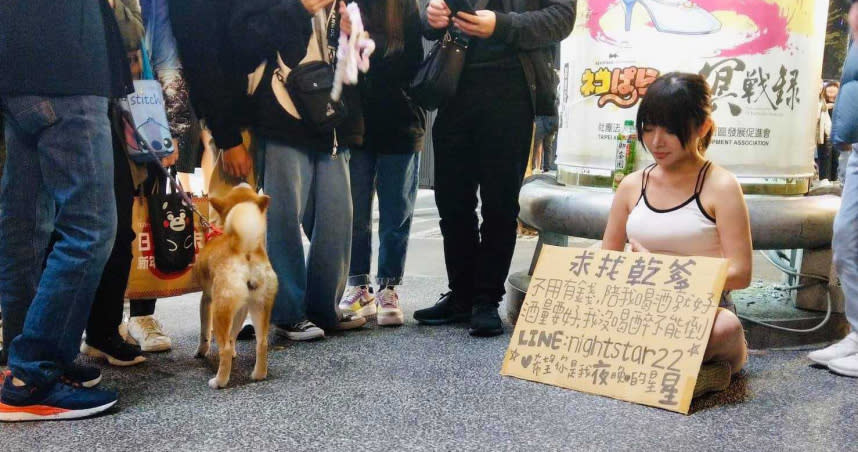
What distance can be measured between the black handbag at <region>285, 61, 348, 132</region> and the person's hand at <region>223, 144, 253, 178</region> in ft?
0.77

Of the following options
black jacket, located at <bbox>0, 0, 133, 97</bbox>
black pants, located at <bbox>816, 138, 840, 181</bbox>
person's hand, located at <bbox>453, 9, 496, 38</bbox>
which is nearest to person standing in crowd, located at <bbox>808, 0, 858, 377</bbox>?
person's hand, located at <bbox>453, 9, 496, 38</bbox>

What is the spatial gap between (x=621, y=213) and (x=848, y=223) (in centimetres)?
80

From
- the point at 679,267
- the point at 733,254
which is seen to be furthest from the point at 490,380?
the point at 733,254

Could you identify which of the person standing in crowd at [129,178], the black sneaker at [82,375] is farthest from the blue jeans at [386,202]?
the black sneaker at [82,375]

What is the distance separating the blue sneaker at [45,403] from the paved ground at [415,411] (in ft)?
0.09

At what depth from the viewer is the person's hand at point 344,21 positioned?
8.45 ft

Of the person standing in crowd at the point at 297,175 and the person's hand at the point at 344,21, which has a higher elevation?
the person's hand at the point at 344,21

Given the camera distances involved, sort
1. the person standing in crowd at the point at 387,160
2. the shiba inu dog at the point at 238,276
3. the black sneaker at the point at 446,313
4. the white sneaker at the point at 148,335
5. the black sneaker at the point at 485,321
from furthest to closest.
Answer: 1. the black sneaker at the point at 446,313
2. the person standing in crowd at the point at 387,160
3. the black sneaker at the point at 485,321
4. the white sneaker at the point at 148,335
5. the shiba inu dog at the point at 238,276

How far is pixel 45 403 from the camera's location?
1759mm

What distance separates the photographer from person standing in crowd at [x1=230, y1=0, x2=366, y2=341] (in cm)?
233

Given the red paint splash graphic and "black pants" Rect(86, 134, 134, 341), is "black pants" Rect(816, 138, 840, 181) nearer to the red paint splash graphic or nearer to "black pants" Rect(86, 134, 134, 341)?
the red paint splash graphic

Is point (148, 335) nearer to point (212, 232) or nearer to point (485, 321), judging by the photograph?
point (212, 232)

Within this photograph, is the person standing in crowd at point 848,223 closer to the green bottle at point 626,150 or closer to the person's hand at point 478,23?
the green bottle at point 626,150

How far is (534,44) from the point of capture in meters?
2.62
